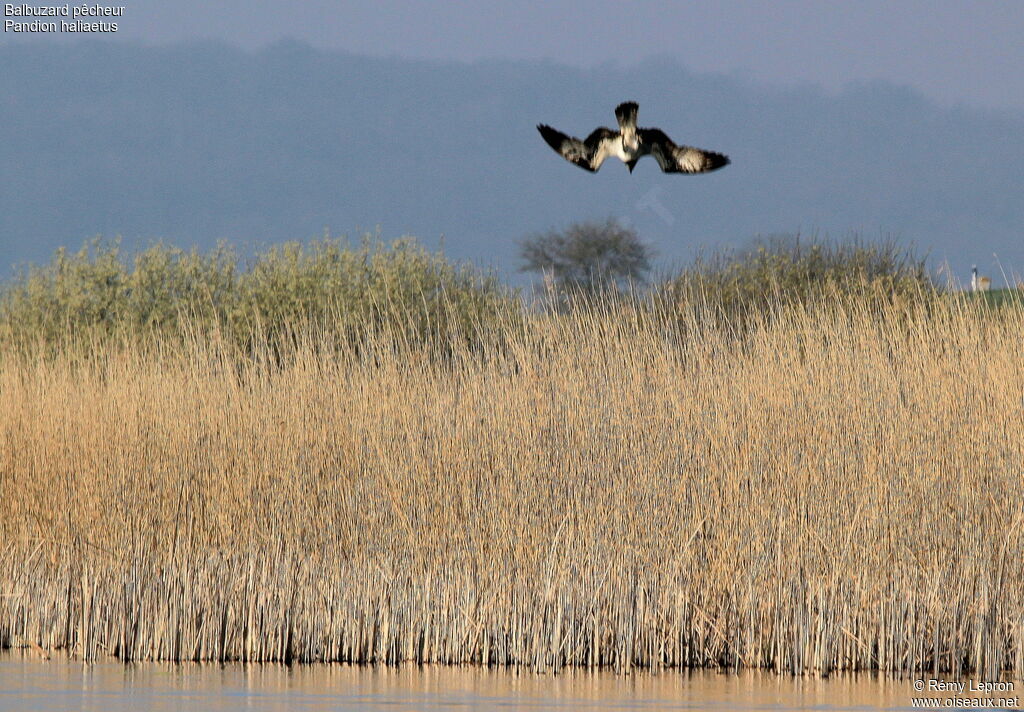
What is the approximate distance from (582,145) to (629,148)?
483mm

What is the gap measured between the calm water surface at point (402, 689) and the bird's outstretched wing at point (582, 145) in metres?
2.73

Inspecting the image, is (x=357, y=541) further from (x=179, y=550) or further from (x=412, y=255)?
(x=412, y=255)

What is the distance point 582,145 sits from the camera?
766 cm

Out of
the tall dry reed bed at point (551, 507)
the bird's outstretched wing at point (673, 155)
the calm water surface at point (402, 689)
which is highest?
the bird's outstretched wing at point (673, 155)

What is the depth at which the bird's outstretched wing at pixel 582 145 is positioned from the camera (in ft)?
24.8

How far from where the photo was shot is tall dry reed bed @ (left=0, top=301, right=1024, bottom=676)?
7340mm

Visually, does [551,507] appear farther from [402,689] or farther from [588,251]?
[588,251]

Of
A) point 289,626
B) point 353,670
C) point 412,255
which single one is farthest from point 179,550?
point 412,255

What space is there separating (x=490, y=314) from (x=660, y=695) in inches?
569

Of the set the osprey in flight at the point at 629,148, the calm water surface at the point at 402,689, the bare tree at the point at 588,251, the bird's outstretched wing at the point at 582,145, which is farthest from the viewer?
the bare tree at the point at 588,251

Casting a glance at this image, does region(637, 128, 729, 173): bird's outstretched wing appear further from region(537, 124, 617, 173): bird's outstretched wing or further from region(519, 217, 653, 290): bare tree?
region(519, 217, 653, 290): bare tree

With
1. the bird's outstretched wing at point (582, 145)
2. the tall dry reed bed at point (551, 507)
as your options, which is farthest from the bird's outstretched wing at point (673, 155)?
the tall dry reed bed at point (551, 507)

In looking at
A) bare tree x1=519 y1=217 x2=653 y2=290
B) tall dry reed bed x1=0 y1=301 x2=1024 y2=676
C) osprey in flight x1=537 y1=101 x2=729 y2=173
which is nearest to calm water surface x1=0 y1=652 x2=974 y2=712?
tall dry reed bed x1=0 y1=301 x2=1024 y2=676

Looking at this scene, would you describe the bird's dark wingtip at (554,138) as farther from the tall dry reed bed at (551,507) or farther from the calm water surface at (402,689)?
the calm water surface at (402,689)
